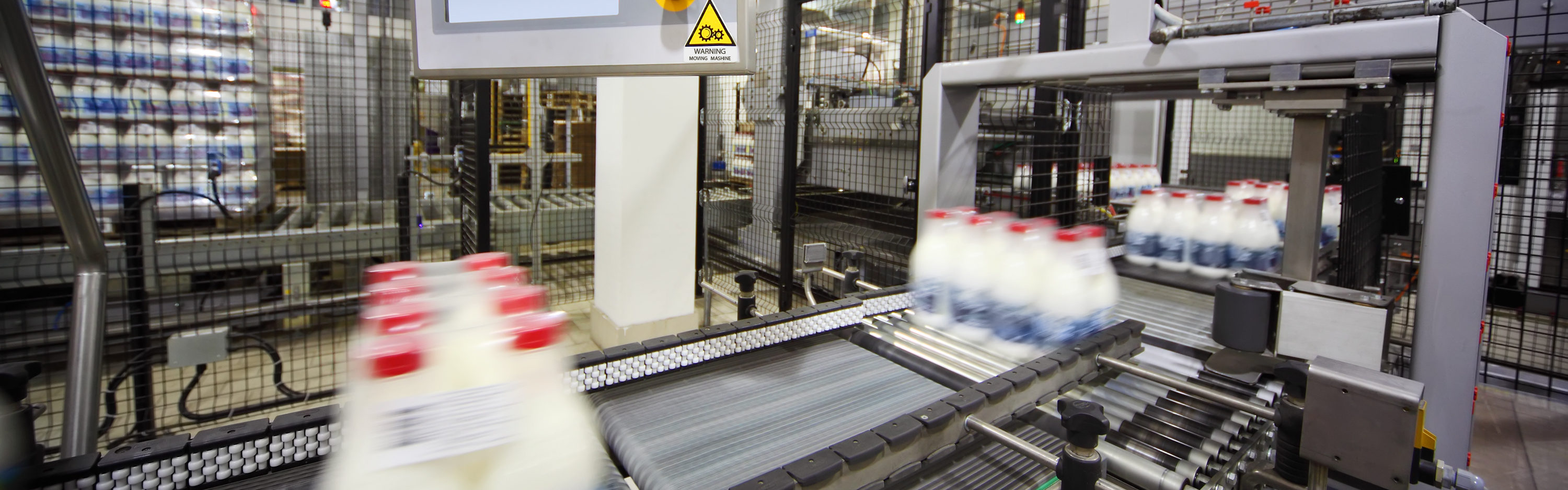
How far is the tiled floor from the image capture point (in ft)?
8.35

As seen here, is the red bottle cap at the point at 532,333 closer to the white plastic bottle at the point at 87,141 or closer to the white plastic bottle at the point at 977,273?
the white plastic bottle at the point at 977,273

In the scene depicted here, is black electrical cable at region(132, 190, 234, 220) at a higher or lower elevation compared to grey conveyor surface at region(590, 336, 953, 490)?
higher

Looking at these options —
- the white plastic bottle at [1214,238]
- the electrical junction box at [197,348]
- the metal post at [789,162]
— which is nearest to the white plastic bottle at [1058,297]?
the white plastic bottle at [1214,238]

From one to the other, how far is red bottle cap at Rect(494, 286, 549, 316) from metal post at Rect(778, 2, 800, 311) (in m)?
2.67

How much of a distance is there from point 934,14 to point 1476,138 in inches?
61.2

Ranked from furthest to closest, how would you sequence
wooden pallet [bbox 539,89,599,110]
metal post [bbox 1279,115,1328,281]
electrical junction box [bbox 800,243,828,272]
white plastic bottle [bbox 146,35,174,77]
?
wooden pallet [bbox 539,89,599,110], white plastic bottle [bbox 146,35,174,77], electrical junction box [bbox 800,243,828,272], metal post [bbox 1279,115,1328,281]

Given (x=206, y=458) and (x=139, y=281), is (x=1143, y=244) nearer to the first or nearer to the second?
(x=206, y=458)

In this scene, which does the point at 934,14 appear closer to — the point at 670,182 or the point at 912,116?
the point at 912,116

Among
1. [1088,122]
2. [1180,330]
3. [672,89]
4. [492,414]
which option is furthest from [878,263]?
[492,414]

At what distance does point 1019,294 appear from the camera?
1.37 metres

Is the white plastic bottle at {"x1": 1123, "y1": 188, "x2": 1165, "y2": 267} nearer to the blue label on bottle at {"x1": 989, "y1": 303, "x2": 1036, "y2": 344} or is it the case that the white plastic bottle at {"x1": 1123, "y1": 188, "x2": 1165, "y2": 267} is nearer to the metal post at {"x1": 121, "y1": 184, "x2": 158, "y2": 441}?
the blue label on bottle at {"x1": 989, "y1": 303, "x2": 1036, "y2": 344}

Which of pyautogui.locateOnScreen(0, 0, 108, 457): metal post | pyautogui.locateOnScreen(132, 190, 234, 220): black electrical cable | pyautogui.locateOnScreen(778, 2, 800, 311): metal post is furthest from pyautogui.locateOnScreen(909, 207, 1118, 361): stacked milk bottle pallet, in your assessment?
pyautogui.locateOnScreen(132, 190, 234, 220): black electrical cable

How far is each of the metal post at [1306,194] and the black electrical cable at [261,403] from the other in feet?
11.8

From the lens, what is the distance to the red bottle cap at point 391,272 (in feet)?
2.55
